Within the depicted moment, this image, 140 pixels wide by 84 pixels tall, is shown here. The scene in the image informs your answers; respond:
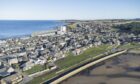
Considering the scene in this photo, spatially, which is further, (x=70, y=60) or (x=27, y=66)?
(x=70, y=60)

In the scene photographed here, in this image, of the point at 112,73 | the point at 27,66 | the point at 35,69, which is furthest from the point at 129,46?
the point at 27,66

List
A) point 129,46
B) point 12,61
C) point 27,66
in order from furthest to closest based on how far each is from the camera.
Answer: point 129,46, point 12,61, point 27,66

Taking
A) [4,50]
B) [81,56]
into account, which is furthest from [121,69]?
[4,50]

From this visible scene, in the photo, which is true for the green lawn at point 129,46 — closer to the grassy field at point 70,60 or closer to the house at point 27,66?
the grassy field at point 70,60

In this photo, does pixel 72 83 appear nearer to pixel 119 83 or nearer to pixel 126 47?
pixel 119 83

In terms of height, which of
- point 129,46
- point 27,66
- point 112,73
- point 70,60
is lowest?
point 112,73

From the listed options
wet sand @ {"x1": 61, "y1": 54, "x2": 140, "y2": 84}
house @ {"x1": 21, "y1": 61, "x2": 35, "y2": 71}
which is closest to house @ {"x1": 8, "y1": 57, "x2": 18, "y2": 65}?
house @ {"x1": 21, "y1": 61, "x2": 35, "y2": 71}

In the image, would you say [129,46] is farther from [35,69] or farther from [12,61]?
[12,61]

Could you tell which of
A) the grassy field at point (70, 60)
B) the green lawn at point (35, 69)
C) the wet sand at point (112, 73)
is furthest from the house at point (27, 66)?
the wet sand at point (112, 73)
